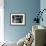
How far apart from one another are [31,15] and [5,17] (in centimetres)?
111

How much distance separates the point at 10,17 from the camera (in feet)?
18.7

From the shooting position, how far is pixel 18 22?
18.8 feet

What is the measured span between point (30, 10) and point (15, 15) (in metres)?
0.68

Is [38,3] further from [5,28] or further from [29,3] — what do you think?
[5,28]

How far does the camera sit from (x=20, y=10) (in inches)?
224

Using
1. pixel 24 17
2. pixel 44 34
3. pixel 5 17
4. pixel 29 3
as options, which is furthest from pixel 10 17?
pixel 44 34

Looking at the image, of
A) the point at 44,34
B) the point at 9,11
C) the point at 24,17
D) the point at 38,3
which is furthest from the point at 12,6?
the point at 44,34

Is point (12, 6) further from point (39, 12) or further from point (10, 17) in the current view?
point (39, 12)

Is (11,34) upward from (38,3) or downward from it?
downward

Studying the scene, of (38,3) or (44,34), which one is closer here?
(44,34)

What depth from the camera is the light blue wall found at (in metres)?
5.71

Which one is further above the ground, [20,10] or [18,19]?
[20,10]

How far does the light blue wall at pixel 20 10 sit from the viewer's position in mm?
5711

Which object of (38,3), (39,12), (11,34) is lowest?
(11,34)
